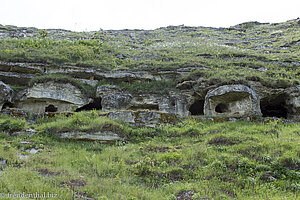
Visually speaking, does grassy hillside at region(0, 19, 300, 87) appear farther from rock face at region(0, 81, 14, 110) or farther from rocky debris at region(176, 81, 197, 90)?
rock face at region(0, 81, 14, 110)

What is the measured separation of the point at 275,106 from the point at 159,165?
1629 cm

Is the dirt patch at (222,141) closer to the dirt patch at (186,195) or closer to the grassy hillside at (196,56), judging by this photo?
the dirt patch at (186,195)

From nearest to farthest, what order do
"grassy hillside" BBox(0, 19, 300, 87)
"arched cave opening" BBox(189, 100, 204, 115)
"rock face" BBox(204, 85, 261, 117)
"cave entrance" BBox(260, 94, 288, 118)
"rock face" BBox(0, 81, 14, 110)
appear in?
1. "rock face" BBox(204, 85, 261, 117)
2. "rock face" BBox(0, 81, 14, 110)
3. "cave entrance" BBox(260, 94, 288, 118)
4. "grassy hillside" BBox(0, 19, 300, 87)
5. "arched cave opening" BBox(189, 100, 204, 115)

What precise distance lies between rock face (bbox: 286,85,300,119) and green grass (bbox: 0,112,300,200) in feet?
22.1

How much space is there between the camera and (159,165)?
8422 mm

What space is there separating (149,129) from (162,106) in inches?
325

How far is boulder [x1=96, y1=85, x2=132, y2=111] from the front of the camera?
1912 cm

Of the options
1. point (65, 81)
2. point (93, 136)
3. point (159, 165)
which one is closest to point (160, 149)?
point (159, 165)

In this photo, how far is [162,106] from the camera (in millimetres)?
20625

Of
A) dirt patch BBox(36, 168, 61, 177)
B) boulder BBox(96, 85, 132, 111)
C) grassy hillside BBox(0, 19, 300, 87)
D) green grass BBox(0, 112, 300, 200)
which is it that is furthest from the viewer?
grassy hillside BBox(0, 19, 300, 87)

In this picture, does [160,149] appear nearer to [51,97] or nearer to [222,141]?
[222,141]

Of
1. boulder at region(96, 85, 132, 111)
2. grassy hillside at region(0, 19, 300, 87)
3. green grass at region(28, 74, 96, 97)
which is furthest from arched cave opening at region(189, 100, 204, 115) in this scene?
green grass at region(28, 74, 96, 97)

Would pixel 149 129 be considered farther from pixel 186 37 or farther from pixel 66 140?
pixel 186 37

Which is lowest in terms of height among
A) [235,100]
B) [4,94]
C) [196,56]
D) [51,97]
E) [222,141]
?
[222,141]
